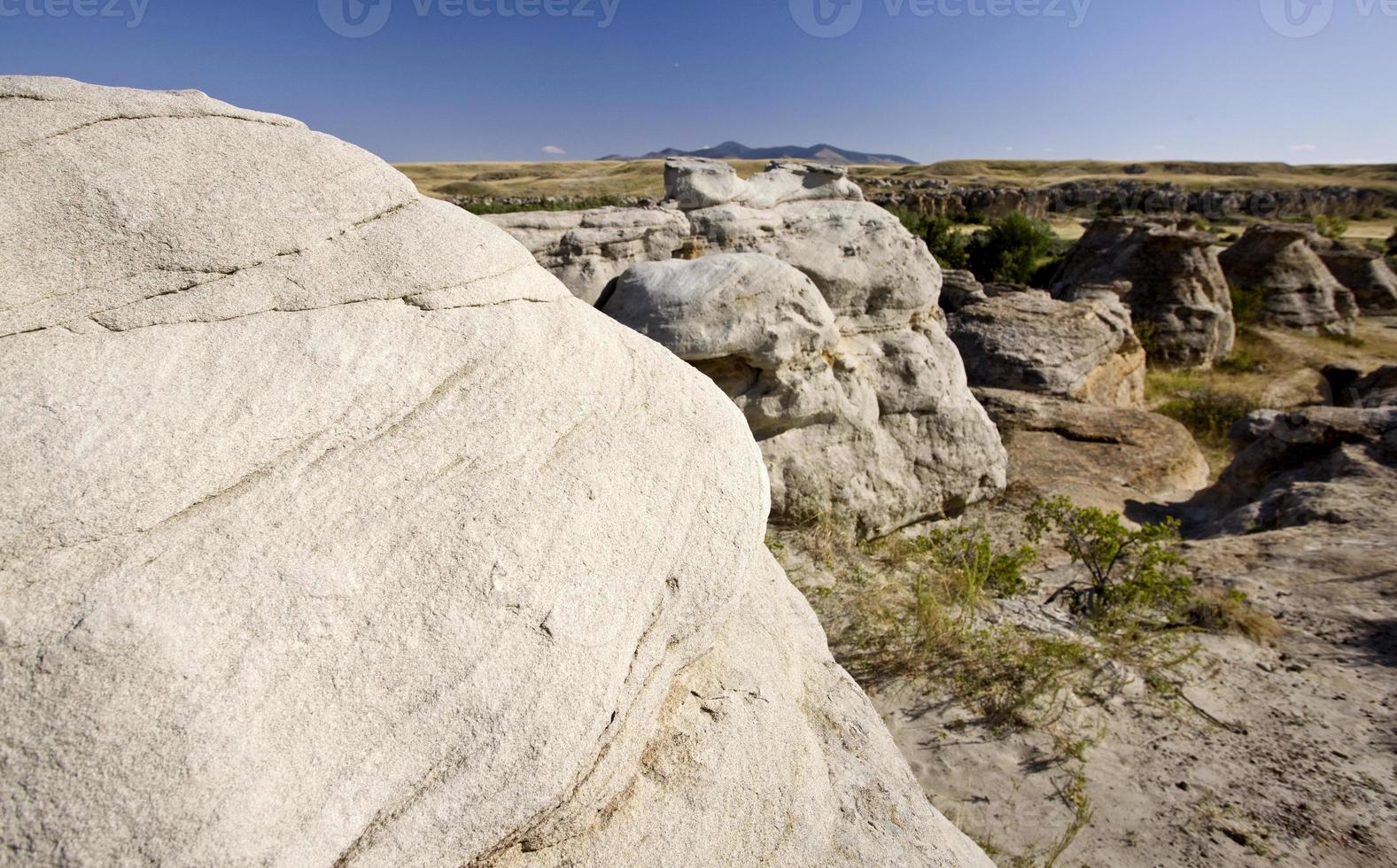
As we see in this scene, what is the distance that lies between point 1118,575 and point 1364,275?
16613mm

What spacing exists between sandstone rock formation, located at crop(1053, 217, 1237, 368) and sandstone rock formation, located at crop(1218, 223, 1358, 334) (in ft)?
5.61

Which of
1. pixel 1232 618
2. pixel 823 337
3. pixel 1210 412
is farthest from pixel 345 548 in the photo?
pixel 1210 412

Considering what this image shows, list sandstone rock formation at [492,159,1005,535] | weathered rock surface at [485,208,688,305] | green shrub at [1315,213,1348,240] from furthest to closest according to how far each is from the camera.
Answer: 1. green shrub at [1315,213,1348,240]
2. weathered rock surface at [485,208,688,305]
3. sandstone rock formation at [492,159,1005,535]

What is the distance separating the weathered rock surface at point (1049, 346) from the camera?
27.2 feet

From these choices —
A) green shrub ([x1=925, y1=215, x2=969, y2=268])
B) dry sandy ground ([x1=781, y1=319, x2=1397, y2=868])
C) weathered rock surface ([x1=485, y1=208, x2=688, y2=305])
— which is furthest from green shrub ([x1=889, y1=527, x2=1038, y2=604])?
green shrub ([x1=925, y1=215, x2=969, y2=268])

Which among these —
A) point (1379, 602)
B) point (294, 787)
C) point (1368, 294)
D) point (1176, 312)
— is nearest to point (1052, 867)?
point (294, 787)

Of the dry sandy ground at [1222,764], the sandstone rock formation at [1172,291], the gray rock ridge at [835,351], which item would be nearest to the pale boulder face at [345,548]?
the dry sandy ground at [1222,764]

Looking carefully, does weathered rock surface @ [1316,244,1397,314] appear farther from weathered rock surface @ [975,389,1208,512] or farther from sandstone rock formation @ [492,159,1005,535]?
sandstone rock formation @ [492,159,1005,535]

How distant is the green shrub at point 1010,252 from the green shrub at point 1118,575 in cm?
1389

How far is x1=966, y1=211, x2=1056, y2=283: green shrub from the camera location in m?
17.5

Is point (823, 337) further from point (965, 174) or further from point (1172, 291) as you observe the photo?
point (965, 174)

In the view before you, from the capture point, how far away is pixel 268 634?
151 centimetres

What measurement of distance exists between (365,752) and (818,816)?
1.30m

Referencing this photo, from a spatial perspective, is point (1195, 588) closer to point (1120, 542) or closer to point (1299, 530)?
point (1120, 542)
